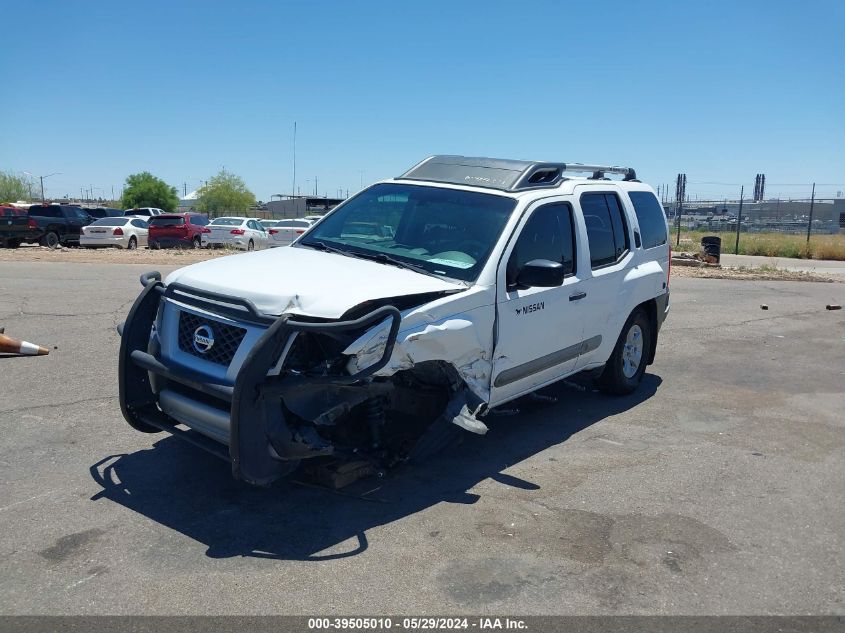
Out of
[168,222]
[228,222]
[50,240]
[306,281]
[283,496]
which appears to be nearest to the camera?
[306,281]

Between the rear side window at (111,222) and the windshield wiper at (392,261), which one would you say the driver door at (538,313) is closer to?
the windshield wiper at (392,261)

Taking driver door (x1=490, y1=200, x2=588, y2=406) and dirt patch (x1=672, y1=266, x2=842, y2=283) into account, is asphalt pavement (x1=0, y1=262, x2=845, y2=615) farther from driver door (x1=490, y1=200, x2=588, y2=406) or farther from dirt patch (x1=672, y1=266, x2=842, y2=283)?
dirt patch (x1=672, y1=266, x2=842, y2=283)

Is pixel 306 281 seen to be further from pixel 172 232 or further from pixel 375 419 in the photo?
pixel 172 232

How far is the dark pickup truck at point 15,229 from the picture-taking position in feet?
84.9

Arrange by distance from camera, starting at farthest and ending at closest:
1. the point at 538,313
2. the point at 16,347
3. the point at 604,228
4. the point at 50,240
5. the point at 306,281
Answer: the point at 50,240 < the point at 16,347 < the point at 604,228 < the point at 538,313 < the point at 306,281

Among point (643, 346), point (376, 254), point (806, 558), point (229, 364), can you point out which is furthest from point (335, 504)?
point (643, 346)

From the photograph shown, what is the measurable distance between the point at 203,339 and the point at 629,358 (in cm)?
443

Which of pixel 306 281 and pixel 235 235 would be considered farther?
pixel 235 235

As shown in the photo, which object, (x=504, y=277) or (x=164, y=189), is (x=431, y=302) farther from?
(x=164, y=189)

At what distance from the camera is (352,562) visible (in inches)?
159

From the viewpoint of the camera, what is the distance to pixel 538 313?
5719 millimetres

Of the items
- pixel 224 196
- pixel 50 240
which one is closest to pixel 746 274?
pixel 50 240

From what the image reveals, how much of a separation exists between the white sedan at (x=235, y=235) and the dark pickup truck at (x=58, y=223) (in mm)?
4857

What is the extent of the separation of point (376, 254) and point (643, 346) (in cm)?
343
